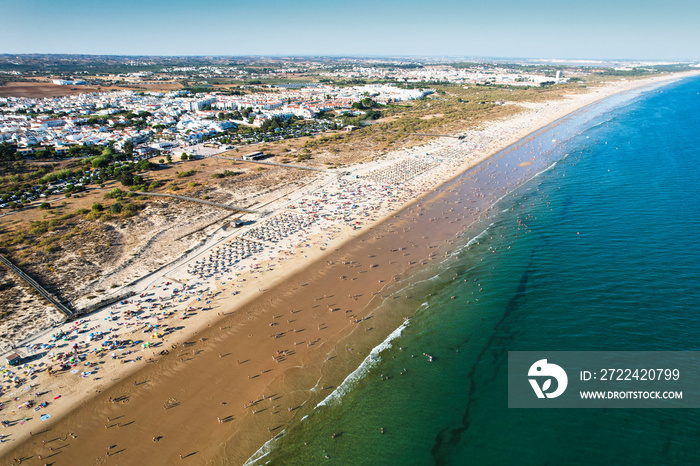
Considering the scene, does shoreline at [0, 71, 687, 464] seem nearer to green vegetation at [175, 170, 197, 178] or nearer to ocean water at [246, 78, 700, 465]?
ocean water at [246, 78, 700, 465]

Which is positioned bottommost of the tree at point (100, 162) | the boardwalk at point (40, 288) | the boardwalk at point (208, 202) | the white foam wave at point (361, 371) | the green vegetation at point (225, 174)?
the white foam wave at point (361, 371)

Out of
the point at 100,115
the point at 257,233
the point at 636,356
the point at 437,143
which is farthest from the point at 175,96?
the point at 636,356

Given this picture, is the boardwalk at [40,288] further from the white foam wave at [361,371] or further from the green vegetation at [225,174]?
the green vegetation at [225,174]

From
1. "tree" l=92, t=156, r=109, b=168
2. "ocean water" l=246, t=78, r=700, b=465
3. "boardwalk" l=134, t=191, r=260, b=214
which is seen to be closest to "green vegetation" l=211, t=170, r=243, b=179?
"boardwalk" l=134, t=191, r=260, b=214

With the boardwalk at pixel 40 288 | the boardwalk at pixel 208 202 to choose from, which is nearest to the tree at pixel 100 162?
the boardwalk at pixel 208 202

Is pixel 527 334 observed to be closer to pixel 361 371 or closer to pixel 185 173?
pixel 361 371
